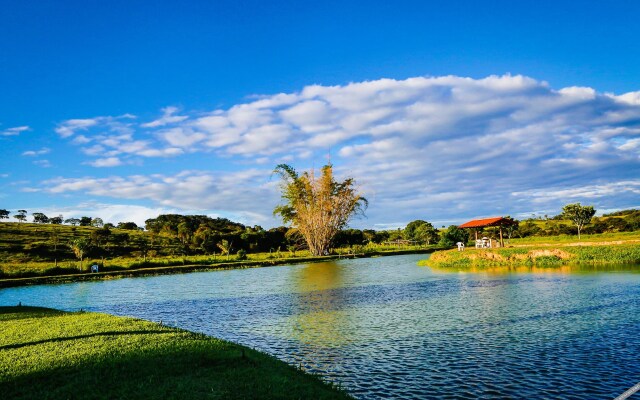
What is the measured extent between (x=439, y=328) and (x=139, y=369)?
12.0 metres

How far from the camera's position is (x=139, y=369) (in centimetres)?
1065

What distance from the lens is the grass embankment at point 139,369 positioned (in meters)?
9.23

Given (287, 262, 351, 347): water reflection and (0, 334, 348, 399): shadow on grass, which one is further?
(287, 262, 351, 347): water reflection

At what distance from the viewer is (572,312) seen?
19984mm

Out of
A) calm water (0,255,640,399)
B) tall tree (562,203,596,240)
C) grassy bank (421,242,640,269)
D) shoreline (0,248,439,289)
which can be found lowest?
calm water (0,255,640,399)

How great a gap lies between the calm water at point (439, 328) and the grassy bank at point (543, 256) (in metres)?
7.81

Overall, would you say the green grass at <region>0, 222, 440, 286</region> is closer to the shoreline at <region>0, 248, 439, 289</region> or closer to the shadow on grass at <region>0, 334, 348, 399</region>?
the shoreline at <region>0, 248, 439, 289</region>

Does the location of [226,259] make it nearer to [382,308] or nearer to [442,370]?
[382,308]

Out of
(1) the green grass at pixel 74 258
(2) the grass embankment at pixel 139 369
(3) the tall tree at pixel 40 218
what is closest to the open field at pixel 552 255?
(1) the green grass at pixel 74 258

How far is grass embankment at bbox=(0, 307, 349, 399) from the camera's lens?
923cm

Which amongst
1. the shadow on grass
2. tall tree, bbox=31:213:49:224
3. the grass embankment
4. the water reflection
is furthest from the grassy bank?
tall tree, bbox=31:213:49:224

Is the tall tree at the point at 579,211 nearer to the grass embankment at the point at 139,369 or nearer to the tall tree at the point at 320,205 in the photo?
the tall tree at the point at 320,205

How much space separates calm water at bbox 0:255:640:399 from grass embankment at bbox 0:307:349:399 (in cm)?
229

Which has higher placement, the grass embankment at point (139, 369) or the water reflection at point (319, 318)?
the grass embankment at point (139, 369)
